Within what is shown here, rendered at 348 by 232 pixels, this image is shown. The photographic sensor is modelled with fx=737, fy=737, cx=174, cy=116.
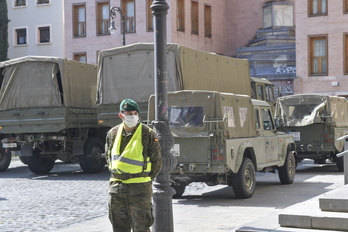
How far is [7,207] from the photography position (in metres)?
13.4

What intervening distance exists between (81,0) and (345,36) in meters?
16.9

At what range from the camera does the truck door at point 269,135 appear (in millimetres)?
15383

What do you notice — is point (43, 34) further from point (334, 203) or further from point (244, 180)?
point (334, 203)

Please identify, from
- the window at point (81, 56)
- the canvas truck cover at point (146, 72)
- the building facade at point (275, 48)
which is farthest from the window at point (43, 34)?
the canvas truck cover at point (146, 72)

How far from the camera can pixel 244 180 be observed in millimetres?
13797

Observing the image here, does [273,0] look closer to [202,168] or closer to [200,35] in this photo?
[200,35]

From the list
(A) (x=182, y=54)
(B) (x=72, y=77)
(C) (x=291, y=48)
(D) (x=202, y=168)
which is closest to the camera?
(D) (x=202, y=168)

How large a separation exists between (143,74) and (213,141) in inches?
233

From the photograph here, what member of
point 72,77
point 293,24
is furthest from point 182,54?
point 293,24

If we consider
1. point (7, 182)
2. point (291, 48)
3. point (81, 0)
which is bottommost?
point (7, 182)

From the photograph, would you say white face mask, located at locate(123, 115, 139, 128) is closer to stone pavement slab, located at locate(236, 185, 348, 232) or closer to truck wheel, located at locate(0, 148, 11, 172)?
stone pavement slab, located at locate(236, 185, 348, 232)

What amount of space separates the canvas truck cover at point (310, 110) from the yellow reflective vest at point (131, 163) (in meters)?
13.4

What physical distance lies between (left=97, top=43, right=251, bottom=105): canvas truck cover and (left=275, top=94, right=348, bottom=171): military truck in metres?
2.10

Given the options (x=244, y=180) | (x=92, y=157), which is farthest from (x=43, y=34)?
(x=244, y=180)
